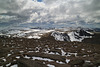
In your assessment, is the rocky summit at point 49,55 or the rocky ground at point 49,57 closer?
the rocky ground at point 49,57

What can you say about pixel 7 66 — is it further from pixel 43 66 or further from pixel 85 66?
pixel 85 66

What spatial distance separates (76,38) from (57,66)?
118 metres

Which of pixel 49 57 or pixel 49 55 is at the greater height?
pixel 49 57

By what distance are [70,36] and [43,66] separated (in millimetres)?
118892

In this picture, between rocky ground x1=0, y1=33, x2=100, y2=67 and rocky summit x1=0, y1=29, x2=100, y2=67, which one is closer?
rocky ground x1=0, y1=33, x2=100, y2=67

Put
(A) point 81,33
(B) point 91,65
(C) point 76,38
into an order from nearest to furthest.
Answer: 1. (B) point 91,65
2. (C) point 76,38
3. (A) point 81,33

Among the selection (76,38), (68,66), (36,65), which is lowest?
(76,38)

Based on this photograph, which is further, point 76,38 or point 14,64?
point 76,38

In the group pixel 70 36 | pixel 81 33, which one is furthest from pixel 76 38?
pixel 81 33

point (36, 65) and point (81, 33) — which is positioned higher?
point (36, 65)

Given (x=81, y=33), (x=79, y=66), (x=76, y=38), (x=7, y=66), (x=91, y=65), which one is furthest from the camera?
(x=81, y=33)

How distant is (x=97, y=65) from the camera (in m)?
13.8

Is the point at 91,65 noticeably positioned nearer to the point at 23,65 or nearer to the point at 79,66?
the point at 79,66

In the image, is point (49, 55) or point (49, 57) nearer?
point (49, 57)
